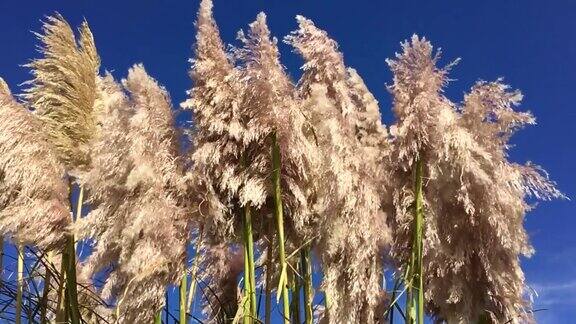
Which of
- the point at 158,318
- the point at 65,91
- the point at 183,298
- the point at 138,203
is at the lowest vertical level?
the point at 158,318

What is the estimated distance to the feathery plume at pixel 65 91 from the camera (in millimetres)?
5430

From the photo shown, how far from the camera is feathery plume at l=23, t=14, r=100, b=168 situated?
543cm

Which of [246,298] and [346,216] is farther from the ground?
[346,216]

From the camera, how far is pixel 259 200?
14.9 ft

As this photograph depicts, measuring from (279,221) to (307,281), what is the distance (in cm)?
65

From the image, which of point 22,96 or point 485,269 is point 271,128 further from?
point 22,96

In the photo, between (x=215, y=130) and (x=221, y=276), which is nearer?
(x=215, y=130)

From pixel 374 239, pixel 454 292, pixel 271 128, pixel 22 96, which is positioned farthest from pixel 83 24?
pixel 454 292

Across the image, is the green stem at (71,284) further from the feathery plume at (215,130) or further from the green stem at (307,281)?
the green stem at (307,281)

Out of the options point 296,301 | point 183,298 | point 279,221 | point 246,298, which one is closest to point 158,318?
point 183,298

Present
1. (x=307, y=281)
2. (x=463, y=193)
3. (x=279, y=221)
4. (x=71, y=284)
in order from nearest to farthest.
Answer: (x=463, y=193)
(x=279, y=221)
(x=71, y=284)
(x=307, y=281)

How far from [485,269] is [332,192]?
3.26 ft

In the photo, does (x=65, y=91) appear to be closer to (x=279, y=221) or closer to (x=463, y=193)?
(x=279, y=221)

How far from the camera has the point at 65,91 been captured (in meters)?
5.73
